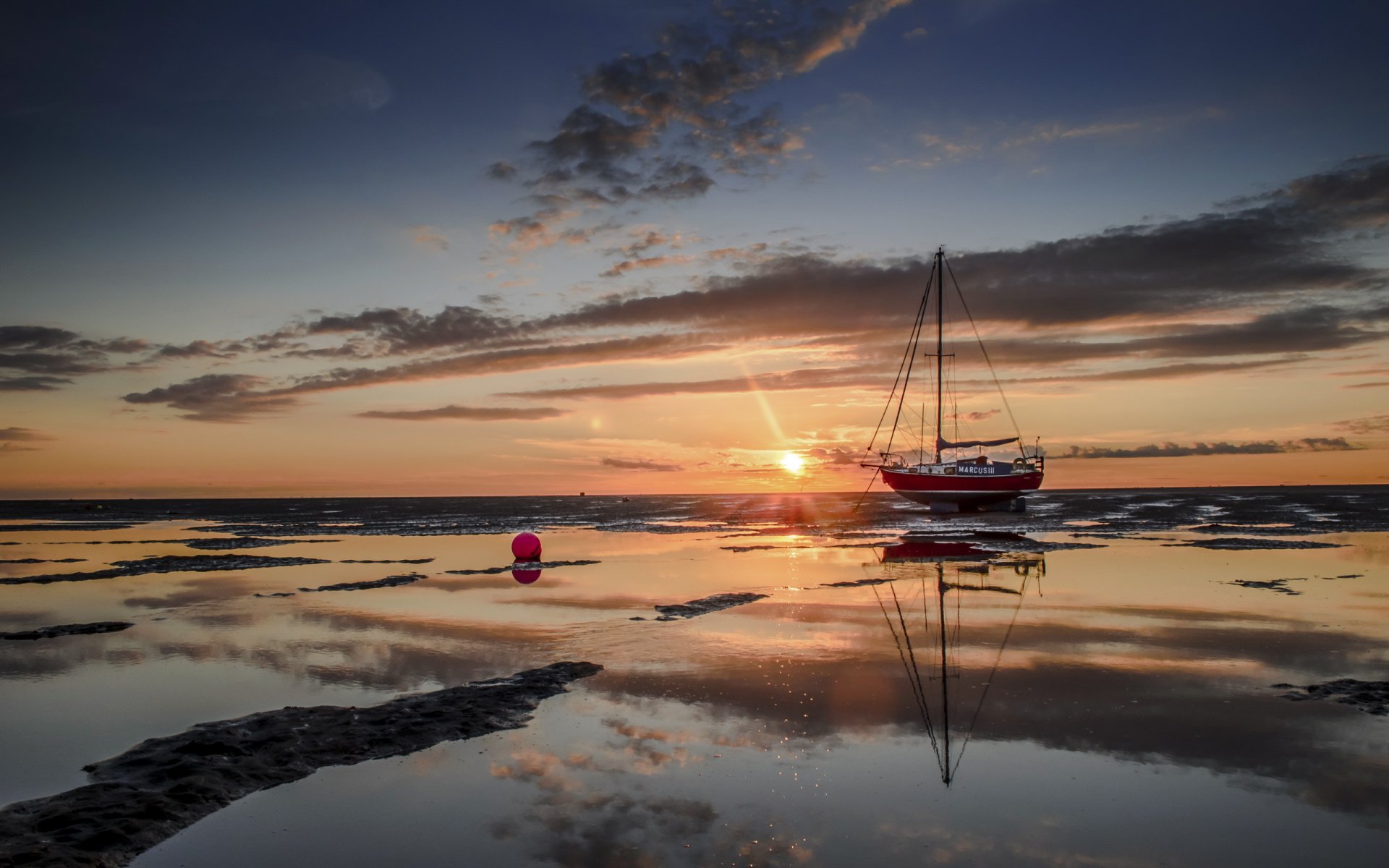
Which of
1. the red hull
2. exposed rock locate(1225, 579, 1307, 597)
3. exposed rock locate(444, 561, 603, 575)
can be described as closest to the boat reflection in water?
exposed rock locate(1225, 579, 1307, 597)

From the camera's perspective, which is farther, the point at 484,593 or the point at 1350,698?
the point at 484,593

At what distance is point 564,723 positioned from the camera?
33.2 feet

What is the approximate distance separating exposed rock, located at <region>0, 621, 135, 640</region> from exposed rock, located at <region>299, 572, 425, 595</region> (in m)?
5.59

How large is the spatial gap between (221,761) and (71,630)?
12.6 meters

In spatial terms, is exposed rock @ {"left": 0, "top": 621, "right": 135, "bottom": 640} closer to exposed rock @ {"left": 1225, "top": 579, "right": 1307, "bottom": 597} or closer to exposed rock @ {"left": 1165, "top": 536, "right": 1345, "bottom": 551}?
exposed rock @ {"left": 1225, "top": 579, "right": 1307, "bottom": 597}

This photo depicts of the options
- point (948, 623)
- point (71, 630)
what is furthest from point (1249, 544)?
point (71, 630)

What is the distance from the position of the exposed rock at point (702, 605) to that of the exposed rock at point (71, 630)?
1262cm

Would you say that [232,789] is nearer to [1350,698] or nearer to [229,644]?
[229,644]

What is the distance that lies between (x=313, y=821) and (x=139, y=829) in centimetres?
152

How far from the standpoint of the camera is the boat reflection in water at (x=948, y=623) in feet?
33.0

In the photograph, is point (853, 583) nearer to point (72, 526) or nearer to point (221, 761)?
point (221, 761)

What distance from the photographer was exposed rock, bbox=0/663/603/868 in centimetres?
691

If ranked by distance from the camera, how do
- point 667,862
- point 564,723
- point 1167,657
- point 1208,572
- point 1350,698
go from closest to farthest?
point 667,862, point 564,723, point 1350,698, point 1167,657, point 1208,572

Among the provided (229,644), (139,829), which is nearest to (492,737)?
(139,829)
